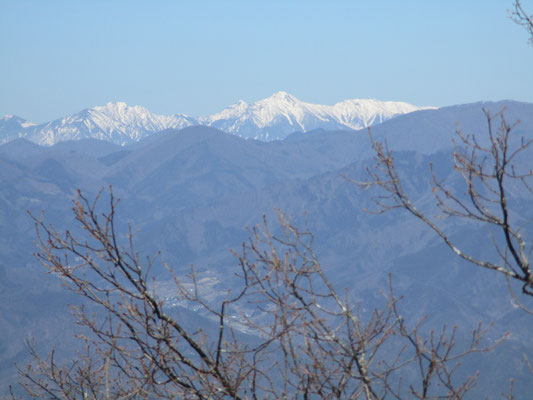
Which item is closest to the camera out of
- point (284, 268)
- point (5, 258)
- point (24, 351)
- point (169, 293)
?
point (284, 268)

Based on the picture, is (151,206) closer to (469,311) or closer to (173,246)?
(173,246)

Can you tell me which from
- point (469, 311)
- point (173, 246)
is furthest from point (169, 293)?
point (469, 311)

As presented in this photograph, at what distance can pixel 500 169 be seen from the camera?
3445 millimetres

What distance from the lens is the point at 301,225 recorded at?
142 meters

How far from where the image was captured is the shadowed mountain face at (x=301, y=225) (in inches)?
3275

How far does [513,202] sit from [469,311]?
40.1m

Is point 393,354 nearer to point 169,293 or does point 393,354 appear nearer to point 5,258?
point 169,293

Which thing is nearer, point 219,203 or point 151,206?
point 219,203

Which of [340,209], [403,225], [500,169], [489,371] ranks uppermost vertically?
[340,209]

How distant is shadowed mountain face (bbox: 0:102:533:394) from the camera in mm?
83188

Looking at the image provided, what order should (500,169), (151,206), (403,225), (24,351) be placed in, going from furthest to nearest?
(151,206), (403,225), (24,351), (500,169)

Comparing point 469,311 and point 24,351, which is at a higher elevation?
point 469,311

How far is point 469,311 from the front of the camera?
9006cm

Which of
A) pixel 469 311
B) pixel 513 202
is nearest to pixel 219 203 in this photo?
pixel 513 202
